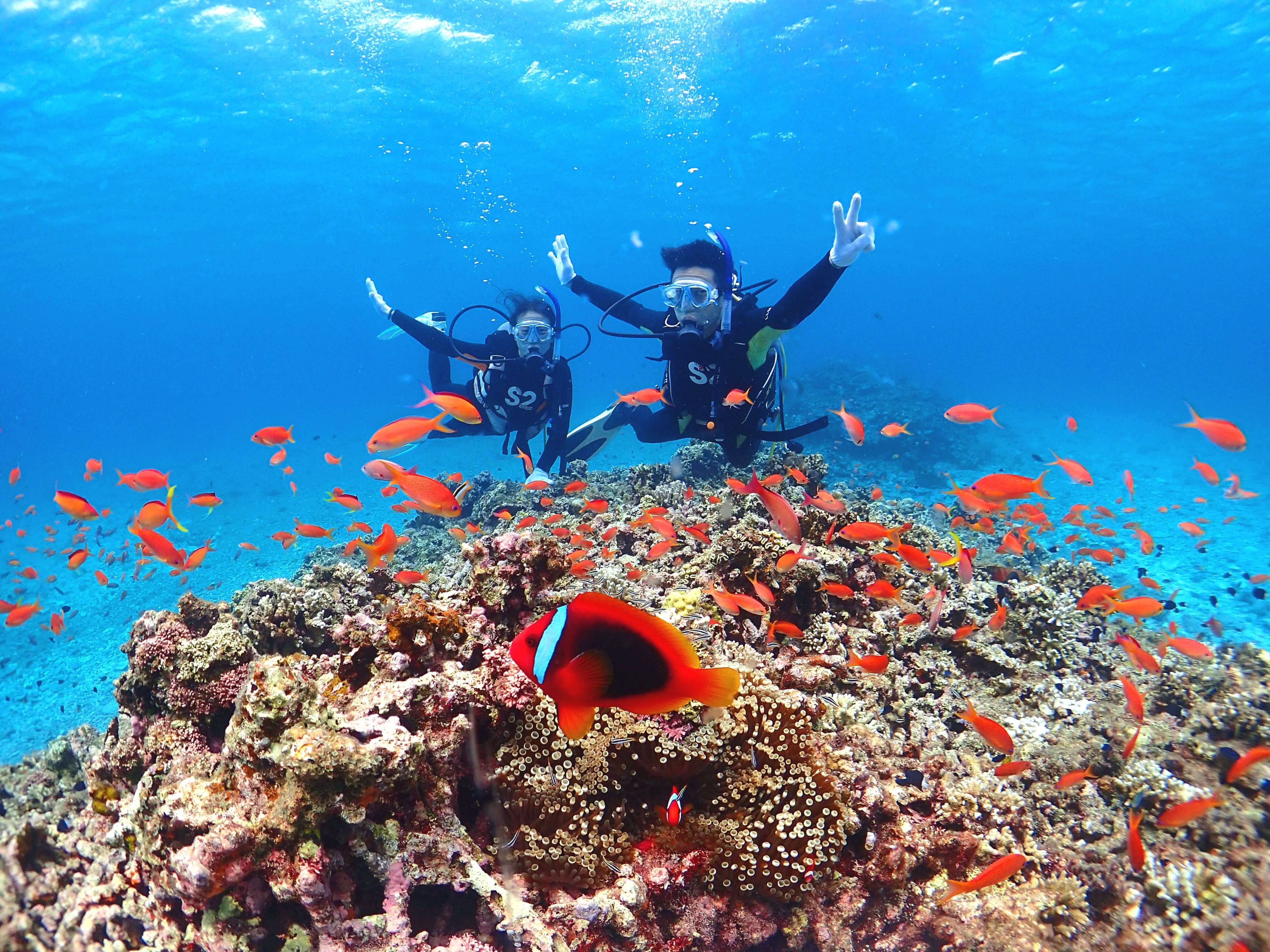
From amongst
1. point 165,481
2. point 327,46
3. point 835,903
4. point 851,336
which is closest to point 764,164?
point 327,46

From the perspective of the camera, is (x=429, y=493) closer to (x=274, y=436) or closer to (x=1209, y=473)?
(x=274, y=436)

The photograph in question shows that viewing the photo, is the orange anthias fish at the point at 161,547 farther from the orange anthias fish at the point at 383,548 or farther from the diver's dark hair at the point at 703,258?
the diver's dark hair at the point at 703,258

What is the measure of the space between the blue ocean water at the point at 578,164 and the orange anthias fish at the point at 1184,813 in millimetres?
5753

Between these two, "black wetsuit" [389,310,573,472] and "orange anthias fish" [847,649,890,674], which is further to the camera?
"black wetsuit" [389,310,573,472]

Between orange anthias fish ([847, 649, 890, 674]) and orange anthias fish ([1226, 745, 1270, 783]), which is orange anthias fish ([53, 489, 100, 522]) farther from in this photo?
orange anthias fish ([1226, 745, 1270, 783])

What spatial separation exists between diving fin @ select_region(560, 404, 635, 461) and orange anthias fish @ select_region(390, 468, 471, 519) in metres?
5.21

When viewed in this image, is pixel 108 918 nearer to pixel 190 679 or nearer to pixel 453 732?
pixel 190 679

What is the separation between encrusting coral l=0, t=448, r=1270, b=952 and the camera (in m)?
2.21

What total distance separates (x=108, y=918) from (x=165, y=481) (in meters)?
5.62

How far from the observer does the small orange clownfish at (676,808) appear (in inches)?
93.8

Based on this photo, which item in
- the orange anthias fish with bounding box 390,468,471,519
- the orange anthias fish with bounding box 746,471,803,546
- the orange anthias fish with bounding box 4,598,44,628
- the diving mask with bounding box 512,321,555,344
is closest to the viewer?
the orange anthias fish with bounding box 746,471,803,546

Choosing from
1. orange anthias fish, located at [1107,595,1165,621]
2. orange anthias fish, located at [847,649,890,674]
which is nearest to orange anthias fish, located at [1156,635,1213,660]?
orange anthias fish, located at [1107,595,1165,621]

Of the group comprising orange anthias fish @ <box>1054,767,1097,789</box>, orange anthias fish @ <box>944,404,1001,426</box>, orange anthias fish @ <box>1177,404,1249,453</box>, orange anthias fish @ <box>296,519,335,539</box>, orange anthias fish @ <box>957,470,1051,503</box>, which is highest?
orange anthias fish @ <box>944,404,1001,426</box>

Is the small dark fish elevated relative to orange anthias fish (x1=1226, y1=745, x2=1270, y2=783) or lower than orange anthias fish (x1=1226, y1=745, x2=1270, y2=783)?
lower
